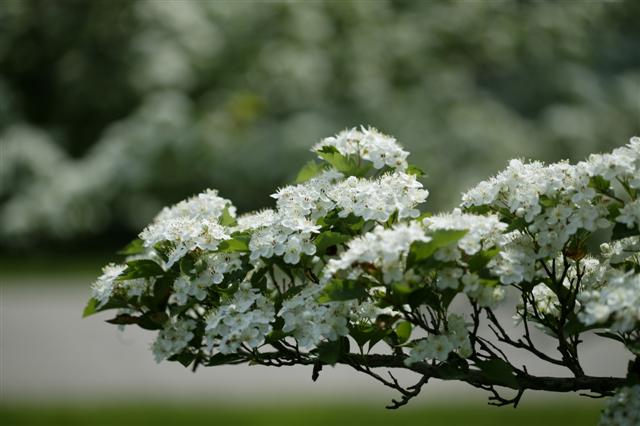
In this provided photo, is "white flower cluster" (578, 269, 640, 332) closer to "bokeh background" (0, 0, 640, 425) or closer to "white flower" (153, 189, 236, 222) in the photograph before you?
"white flower" (153, 189, 236, 222)

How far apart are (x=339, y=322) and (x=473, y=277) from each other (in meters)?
0.28

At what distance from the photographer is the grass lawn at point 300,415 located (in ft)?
14.9

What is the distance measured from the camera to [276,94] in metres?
9.96

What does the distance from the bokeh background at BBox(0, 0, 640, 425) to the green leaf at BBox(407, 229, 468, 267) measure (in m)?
6.47

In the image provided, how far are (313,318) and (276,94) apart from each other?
8417 millimetres

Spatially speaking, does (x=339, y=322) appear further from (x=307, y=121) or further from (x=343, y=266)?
(x=307, y=121)

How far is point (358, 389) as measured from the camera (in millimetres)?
5340

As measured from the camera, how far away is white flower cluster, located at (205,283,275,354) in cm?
175

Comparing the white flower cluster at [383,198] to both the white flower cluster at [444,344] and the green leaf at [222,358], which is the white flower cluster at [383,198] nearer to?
the white flower cluster at [444,344]

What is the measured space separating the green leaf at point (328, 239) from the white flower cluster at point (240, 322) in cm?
17

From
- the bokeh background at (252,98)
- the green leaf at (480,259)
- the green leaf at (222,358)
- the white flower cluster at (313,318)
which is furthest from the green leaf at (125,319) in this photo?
the bokeh background at (252,98)

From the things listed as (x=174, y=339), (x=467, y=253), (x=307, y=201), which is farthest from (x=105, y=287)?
(x=467, y=253)

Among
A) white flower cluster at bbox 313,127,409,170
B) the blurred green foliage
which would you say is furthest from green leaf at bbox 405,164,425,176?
the blurred green foliage

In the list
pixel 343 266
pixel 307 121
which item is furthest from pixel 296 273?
pixel 307 121
